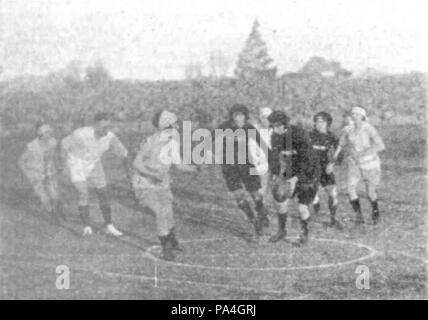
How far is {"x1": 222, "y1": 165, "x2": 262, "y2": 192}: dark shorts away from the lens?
1122cm

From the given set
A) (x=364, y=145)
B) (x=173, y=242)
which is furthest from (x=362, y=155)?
(x=173, y=242)

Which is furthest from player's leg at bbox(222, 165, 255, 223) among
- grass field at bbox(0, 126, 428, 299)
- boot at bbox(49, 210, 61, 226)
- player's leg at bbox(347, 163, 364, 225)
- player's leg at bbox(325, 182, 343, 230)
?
boot at bbox(49, 210, 61, 226)

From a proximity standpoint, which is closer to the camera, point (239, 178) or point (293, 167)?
point (293, 167)

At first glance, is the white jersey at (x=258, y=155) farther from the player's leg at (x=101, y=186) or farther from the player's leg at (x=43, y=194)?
the player's leg at (x=43, y=194)

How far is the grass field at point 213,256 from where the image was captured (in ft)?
25.2

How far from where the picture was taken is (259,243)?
1030 centimetres

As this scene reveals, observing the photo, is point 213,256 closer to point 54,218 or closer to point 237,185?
point 237,185

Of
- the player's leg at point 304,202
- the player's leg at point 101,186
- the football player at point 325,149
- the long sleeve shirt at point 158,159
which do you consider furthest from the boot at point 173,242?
the football player at point 325,149

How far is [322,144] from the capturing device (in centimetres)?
1128

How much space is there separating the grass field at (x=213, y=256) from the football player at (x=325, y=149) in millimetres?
518

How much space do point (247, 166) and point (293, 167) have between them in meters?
1.40

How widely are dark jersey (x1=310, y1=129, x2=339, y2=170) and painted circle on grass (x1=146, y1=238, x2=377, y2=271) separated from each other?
5.01 feet

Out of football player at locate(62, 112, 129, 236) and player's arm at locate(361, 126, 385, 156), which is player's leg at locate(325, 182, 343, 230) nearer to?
player's arm at locate(361, 126, 385, 156)

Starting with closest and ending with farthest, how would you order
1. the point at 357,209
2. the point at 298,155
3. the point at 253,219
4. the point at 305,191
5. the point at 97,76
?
the point at 298,155, the point at 305,191, the point at 253,219, the point at 357,209, the point at 97,76
